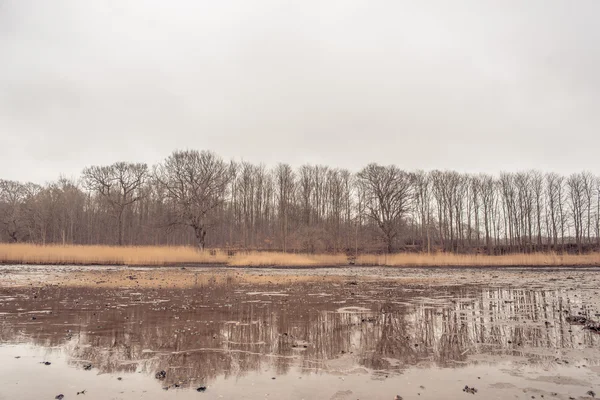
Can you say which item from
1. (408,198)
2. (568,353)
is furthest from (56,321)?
(408,198)

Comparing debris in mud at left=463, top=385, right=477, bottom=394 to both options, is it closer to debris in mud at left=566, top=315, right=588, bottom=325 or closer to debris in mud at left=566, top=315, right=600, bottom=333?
debris in mud at left=566, top=315, right=600, bottom=333

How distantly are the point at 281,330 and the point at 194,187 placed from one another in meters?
41.3

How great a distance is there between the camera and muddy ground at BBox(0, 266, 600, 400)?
6.00 m

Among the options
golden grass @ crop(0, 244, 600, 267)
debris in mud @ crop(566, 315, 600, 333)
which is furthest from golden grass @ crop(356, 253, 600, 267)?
debris in mud @ crop(566, 315, 600, 333)

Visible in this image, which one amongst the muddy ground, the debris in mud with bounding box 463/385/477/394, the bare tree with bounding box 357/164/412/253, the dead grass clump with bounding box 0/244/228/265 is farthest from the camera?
the bare tree with bounding box 357/164/412/253

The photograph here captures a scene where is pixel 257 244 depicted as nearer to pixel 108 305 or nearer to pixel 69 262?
pixel 69 262

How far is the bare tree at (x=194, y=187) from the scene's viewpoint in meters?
48.1

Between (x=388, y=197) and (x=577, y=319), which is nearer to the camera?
(x=577, y=319)

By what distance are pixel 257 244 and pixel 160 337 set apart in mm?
54003

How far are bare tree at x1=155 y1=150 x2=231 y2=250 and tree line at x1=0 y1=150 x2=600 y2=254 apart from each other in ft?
15.2

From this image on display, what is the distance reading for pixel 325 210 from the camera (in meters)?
72.3

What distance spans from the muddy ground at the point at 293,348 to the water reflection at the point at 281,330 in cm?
4

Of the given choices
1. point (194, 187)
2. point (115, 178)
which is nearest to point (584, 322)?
point (194, 187)

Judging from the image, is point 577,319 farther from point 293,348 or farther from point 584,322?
point 293,348
